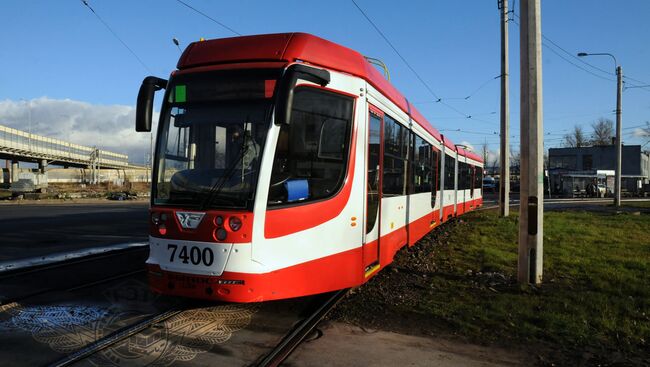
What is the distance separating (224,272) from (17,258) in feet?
24.0

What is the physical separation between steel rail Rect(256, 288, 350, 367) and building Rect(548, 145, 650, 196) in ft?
193

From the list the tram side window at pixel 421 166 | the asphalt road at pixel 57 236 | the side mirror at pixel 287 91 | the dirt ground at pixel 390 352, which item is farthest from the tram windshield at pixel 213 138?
the asphalt road at pixel 57 236

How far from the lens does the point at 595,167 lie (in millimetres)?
86250

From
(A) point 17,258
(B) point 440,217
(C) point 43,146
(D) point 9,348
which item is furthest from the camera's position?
(C) point 43,146

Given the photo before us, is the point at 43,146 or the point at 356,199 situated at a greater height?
the point at 43,146

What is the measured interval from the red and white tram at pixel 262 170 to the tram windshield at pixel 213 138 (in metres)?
0.01

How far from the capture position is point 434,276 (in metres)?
8.26

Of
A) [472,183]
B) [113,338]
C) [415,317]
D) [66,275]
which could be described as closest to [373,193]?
[415,317]

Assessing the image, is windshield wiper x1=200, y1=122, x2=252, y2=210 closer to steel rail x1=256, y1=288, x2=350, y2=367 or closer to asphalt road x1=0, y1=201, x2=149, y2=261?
steel rail x1=256, y1=288, x2=350, y2=367

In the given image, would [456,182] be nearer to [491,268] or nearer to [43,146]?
[491,268]

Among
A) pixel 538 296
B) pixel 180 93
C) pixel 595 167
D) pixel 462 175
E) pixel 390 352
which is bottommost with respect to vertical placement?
pixel 390 352

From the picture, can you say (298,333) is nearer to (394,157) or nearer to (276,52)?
(276,52)

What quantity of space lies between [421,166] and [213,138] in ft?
20.0

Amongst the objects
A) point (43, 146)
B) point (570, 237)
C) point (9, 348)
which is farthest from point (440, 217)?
point (43, 146)
